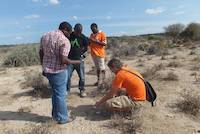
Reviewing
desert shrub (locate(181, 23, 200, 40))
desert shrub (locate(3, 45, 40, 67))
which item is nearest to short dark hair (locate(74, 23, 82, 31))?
desert shrub (locate(3, 45, 40, 67))

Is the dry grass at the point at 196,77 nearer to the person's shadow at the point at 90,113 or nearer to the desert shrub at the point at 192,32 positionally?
the person's shadow at the point at 90,113

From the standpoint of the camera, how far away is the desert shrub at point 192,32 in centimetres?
3692

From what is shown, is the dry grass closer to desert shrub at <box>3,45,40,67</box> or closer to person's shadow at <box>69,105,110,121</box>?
person's shadow at <box>69,105,110,121</box>

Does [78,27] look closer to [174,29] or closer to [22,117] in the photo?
[22,117]

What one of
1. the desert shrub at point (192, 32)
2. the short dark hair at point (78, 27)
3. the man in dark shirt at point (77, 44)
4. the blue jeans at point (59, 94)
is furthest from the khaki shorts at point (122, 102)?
the desert shrub at point (192, 32)

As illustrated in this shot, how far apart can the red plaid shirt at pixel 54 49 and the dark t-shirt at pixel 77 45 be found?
5.30ft

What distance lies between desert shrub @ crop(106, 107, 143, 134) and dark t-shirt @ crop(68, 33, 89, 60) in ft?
6.63

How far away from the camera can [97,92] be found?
9.08 metres

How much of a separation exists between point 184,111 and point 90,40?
121 inches

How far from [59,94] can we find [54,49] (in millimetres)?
868

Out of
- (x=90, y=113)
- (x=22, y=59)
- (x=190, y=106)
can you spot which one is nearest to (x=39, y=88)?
(x=90, y=113)

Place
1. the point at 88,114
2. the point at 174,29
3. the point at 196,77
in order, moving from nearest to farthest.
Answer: the point at 88,114, the point at 196,77, the point at 174,29

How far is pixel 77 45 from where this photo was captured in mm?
8391

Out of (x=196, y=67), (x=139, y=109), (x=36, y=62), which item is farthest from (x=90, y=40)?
(x=36, y=62)
